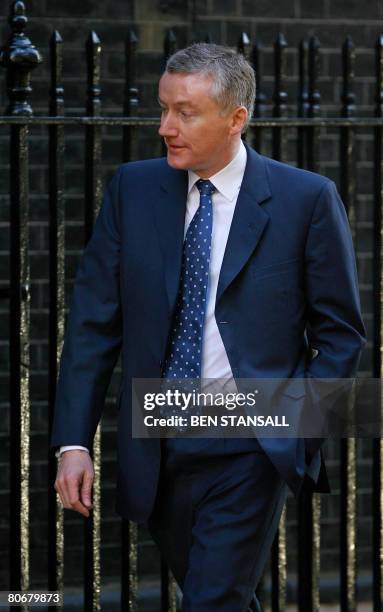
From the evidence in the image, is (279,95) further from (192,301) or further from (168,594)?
(168,594)

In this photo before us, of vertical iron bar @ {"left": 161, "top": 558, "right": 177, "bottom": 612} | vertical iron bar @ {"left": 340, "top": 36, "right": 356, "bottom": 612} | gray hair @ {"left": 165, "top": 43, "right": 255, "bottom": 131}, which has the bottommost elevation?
vertical iron bar @ {"left": 161, "top": 558, "right": 177, "bottom": 612}

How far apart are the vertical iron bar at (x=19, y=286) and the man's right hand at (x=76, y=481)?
69 centimetres

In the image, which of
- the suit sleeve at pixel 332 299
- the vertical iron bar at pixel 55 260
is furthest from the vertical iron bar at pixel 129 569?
the suit sleeve at pixel 332 299

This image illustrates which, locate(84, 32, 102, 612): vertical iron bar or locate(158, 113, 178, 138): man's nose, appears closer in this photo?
locate(158, 113, 178, 138): man's nose

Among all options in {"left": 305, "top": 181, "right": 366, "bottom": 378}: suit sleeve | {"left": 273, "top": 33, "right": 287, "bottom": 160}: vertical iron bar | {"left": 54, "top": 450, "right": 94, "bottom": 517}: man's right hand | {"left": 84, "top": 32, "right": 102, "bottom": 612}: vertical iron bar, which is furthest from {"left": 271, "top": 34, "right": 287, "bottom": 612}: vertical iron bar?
{"left": 54, "top": 450, "right": 94, "bottom": 517}: man's right hand

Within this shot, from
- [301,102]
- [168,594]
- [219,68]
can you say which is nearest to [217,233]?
[219,68]

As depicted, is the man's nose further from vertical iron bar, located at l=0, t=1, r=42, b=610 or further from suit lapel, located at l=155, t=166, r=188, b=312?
vertical iron bar, located at l=0, t=1, r=42, b=610

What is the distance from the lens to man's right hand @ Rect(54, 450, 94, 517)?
3.71m

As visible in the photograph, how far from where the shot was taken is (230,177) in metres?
3.85

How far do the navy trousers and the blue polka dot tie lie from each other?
0.69 feet

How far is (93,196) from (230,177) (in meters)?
0.78

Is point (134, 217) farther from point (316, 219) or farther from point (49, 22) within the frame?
point (49, 22)

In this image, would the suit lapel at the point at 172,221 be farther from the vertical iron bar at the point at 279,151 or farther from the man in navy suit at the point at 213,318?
the vertical iron bar at the point at 279,151

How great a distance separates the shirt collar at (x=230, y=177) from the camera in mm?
3832
